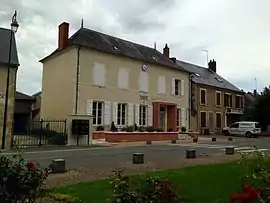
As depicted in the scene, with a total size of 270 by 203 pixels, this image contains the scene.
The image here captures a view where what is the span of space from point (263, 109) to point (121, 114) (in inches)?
739

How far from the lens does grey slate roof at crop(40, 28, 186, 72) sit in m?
26.0

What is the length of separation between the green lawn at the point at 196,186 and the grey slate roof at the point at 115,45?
17.7m

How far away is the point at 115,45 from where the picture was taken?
2873cm

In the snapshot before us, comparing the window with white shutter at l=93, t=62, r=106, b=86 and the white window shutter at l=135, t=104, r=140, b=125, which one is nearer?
the window with white shutter at l=93, t=62, r=106, b=86

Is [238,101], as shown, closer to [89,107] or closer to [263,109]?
[263,109]

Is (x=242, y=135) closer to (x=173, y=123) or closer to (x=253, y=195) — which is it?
(x=173, y=123)

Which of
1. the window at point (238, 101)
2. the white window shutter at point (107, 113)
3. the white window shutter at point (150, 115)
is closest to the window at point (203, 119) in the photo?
the window at point (238, 101)

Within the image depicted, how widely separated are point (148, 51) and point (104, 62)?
7.51 meters

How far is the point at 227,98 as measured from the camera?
135ft

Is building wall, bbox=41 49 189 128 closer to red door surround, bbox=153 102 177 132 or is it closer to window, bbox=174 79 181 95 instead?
red door surround, bbox=153 102 177 132

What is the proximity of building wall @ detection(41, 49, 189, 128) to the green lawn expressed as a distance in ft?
54.7

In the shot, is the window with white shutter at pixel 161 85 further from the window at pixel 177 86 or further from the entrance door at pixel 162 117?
the window at pixel 177 86

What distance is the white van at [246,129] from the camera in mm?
35188

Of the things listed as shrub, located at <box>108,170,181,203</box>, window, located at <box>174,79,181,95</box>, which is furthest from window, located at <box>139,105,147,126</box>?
shrub, located at <box>108,170,181,203</box>
